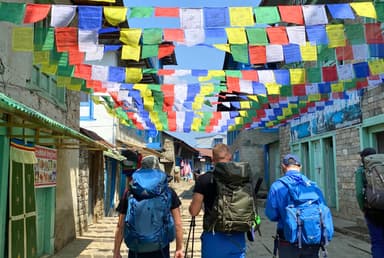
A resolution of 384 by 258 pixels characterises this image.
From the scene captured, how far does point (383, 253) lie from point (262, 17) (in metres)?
3.59

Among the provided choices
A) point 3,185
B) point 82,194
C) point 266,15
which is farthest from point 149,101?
point 3,185

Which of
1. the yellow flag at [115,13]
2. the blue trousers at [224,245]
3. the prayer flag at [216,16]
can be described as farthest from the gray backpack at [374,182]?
the yellow flag at [115,13]

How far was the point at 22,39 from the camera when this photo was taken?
19.6 feet

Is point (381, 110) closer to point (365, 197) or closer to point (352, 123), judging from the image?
point (352, 123)

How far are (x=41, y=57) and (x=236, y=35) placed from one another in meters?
3.14

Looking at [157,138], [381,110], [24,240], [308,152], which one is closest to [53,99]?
[24,240]

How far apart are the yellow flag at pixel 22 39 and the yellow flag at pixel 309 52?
4448 mm

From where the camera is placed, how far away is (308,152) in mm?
17031

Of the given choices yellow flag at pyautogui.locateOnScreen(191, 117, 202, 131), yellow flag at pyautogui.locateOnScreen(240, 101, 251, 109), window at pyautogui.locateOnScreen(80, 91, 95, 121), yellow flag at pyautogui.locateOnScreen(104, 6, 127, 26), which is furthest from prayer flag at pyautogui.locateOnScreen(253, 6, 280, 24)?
window at pyautogui.locateOnScreen(80, 91, 95, 121)

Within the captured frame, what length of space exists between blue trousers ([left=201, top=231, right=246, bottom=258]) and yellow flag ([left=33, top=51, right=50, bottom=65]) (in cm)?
424

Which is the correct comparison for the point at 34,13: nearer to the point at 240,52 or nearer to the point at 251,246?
the point at 240,52

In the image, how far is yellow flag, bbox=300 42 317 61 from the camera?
717 cm

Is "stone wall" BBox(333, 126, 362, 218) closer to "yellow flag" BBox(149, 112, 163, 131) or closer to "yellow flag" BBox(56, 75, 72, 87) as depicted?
"yellow flag" BBox(149, 112, 163, 131)

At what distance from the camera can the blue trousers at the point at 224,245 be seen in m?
3.97
